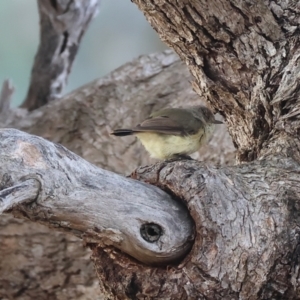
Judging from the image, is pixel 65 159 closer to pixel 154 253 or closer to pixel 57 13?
pixel 154 253

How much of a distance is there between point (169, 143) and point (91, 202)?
0.78m

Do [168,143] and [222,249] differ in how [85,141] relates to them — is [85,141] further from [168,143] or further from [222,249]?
[222,249]

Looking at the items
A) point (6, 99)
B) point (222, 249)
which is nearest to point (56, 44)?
point (6, 99)

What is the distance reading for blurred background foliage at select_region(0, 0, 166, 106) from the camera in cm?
396

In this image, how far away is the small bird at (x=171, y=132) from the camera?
1.85 meters

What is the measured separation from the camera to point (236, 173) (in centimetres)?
130

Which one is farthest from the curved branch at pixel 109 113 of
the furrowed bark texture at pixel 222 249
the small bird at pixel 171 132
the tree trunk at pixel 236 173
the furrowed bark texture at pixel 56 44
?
the furrowed bark texture at pixel 222 249

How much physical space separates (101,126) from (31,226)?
537 millimetres

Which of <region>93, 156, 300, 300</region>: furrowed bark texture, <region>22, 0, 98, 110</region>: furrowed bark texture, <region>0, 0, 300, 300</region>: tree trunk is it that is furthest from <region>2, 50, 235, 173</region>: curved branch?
<region>93, 156, 300, 300</region>: furrowed bark texture

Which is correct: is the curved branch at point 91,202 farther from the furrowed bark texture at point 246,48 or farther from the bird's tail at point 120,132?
the bird's tail at point 120,132

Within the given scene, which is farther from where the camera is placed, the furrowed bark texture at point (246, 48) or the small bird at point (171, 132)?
the small bird at point (171, 132)

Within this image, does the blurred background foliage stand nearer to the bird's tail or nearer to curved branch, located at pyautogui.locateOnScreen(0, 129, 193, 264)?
the bird's tail

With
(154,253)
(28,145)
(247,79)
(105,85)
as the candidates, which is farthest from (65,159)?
(105,85)

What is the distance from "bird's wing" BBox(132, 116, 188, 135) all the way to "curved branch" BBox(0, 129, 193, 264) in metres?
0.62
